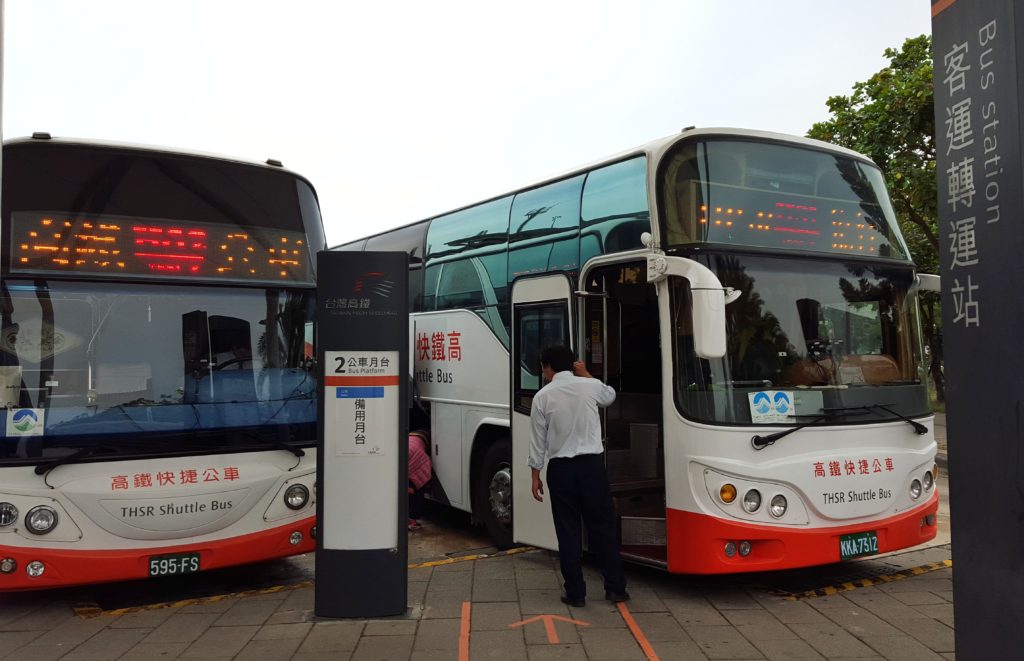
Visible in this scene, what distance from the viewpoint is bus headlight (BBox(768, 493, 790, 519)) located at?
6008mm

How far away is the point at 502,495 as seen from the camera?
813 cm

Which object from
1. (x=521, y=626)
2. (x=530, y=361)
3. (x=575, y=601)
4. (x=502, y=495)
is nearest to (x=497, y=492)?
(x=502, y=495)

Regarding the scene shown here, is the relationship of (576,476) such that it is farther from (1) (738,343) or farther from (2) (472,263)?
(2) (472,263)

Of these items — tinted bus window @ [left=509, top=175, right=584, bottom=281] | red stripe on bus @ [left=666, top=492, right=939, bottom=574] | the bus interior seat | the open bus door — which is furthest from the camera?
tinted bus window @ [left=509, top=175, right=584, bottom=281]

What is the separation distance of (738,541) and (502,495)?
8.95ft

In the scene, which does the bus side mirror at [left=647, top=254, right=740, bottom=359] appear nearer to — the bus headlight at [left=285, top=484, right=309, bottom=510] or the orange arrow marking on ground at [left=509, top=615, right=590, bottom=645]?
the orange arrow marking on ground at [left=509, top=615, right=590, bottom=645]

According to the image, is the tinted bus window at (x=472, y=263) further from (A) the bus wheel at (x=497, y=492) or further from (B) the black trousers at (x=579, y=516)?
(B) the black trousers at (x=579, y=516)

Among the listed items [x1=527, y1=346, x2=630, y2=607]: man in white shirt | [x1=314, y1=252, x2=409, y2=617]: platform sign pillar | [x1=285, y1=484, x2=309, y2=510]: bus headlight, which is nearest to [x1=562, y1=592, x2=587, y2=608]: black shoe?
A: [x1=527, y1=346, x2=630, y2=607]: man in white shirt

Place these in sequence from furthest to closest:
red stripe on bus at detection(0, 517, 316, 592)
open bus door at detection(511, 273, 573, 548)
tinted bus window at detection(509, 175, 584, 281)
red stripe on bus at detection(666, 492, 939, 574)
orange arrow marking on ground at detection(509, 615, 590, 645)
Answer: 1. tinted bus window at detection(509, 175, 584, 281)
2. open bus door at detection(511, 273, 573, 548)
3. red stripe on bus at detection(666, 492, 939, 574)
4. red stripe on bus at detection(0, 517, 316, 592)
5. orange arrow marking on ground at detection(509, 615, 590, 645)

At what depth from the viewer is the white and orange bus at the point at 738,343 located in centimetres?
602

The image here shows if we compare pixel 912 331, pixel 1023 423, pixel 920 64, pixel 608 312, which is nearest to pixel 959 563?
pixel 1023 423

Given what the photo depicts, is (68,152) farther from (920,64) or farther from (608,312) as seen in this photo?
(920,64)

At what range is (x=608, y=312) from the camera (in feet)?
25.3

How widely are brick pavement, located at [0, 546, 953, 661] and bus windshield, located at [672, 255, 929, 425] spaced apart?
4.47ft
